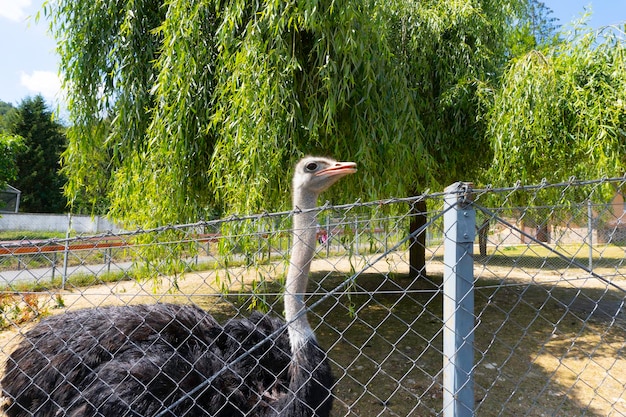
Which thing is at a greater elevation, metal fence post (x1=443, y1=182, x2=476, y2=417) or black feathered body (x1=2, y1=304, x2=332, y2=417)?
metal fence post (x1=443, y1=182, x2=476, y2=417)

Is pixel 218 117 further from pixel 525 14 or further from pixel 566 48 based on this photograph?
pixel 525 14

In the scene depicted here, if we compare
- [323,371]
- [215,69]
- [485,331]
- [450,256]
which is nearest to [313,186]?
[323,371]

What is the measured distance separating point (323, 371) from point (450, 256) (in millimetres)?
1064

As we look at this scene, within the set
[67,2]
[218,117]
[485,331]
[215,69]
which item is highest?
[67,2]

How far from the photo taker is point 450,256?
1.57 meters

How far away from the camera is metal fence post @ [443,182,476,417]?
60.0 inches

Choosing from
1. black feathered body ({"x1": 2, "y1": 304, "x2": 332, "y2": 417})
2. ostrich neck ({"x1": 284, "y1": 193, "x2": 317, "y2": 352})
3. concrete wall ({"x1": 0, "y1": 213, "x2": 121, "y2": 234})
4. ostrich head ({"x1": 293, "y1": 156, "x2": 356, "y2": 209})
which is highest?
ostrich head ({"x1": 293, "y1": 156, "x2": 356, "y2": 209})

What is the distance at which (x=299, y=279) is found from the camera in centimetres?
231

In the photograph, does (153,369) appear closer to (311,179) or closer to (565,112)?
(311,179)

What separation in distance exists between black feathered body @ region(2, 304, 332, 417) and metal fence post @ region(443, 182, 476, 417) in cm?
75

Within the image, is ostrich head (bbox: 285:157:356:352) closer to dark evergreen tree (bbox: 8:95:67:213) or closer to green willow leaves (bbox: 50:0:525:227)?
green willow leaves (bbox: 50:0:525:227)

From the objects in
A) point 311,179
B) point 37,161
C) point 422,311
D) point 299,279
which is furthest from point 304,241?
point 37,161

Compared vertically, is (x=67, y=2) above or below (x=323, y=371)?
above

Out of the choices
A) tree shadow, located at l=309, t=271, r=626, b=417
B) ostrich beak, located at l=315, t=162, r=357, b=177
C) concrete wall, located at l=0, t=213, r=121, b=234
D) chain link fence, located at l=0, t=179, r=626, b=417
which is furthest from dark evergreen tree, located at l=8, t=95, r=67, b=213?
ostrich beak, located at l=315, t=162, r=357, b=177
